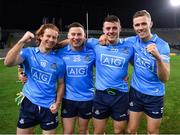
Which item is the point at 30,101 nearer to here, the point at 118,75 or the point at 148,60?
the point at 118,75

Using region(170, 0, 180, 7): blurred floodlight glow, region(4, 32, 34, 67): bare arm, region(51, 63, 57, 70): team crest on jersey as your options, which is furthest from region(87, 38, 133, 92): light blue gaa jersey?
region(170, 0, 180, 7): blurred floodlight glow

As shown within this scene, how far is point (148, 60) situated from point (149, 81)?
305 mm

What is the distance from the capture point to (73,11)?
36688 millimetres

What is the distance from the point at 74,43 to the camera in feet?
16.2

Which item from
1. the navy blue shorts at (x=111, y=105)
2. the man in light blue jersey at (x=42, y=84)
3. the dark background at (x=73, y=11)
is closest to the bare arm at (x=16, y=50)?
the man in light blue jersey at (x=42, y=84)

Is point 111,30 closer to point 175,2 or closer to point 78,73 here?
point 78,73

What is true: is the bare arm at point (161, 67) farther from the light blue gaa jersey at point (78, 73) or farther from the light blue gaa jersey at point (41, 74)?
the light blue gaa jersey at point (41, 74)

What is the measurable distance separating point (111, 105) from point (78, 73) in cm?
65

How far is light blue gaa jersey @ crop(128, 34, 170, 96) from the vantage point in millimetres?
4840

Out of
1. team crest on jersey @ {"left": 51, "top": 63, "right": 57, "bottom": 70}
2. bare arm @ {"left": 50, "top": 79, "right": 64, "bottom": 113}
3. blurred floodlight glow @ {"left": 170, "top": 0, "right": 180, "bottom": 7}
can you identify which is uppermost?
blurred floodlight glow @ {"left": 170, "top": 0, "right": 180, "bottom": 7}

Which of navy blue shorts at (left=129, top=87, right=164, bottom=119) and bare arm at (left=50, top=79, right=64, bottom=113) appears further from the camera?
navy blue shorts at (left=129, top=87, right=164, bottom=119)

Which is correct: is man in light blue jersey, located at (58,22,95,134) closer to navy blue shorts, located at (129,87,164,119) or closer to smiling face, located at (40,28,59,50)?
smiling face, located at (40,28,59,50)

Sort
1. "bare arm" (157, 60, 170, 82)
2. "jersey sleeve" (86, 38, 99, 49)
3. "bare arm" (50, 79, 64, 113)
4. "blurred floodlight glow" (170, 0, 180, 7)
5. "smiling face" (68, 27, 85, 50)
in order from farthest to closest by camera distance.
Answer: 1. "blurred floodlight glow" (170, 0, 180, 7)
2. "jersey sleeve" (86, 38, 99, 49)
3. "smiling face" (68, 27, 85, 50)
4. "bare arm" (50, 79, 64, 113)
5. "bare arm" (157, 60, 170, 82)

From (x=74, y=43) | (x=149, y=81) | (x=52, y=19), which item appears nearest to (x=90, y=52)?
(x=74, y=43)
